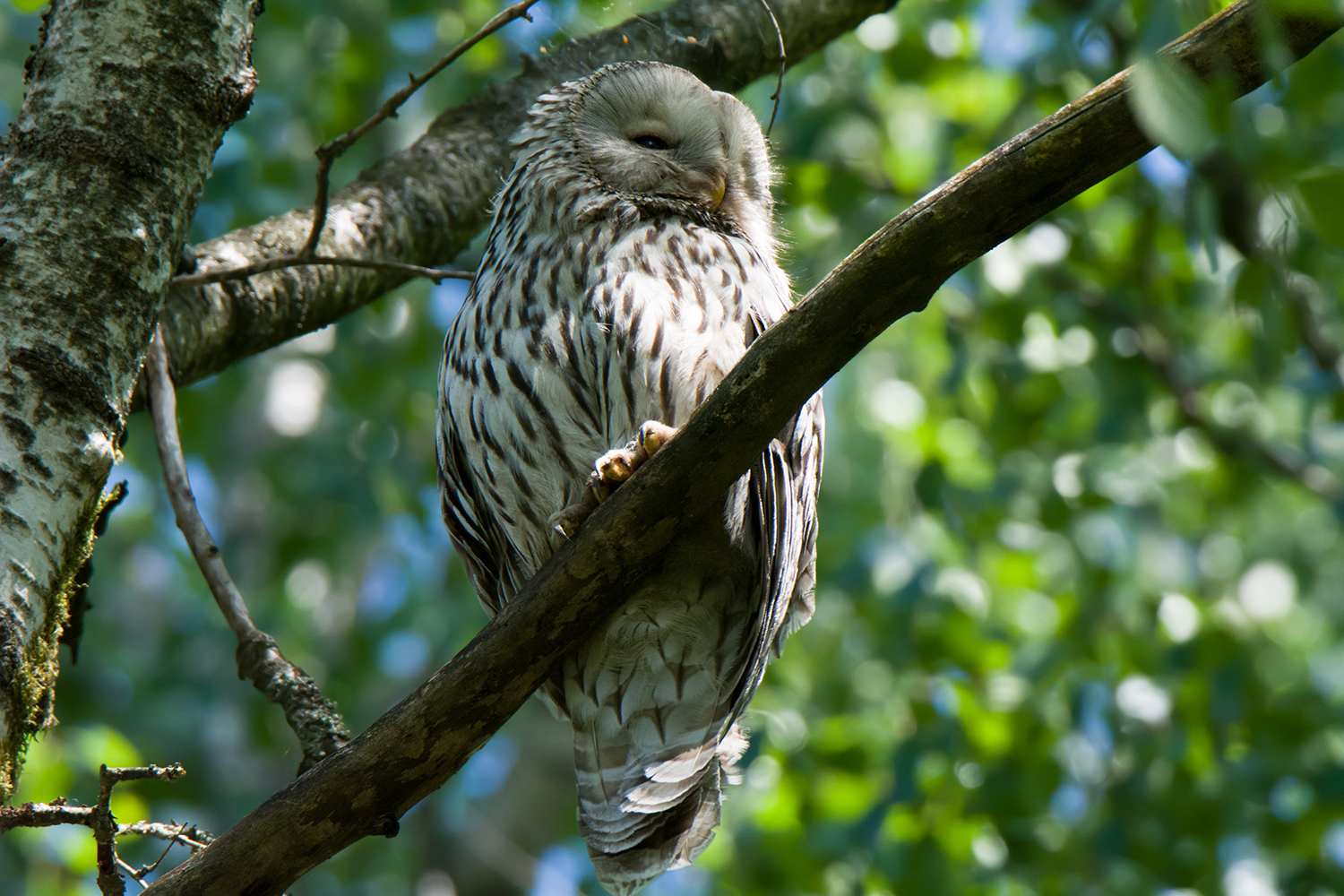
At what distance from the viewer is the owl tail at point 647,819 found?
5.57 ft

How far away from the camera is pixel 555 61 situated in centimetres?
249

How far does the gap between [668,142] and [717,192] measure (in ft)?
0.52

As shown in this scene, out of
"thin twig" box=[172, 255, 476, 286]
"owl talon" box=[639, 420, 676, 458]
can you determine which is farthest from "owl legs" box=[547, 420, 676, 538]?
"thin twig" box=[172, 255, 476, 286]

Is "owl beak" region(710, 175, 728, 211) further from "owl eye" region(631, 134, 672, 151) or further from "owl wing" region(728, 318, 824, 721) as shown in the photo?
"owl wing" region(728, 318, 824, 721)

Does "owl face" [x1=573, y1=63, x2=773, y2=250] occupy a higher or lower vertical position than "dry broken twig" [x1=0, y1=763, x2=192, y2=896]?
higher

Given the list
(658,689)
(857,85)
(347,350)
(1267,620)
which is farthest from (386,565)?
(658,689)

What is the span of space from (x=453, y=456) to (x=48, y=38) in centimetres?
87

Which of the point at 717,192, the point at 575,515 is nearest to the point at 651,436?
the point at 575,515

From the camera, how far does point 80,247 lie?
133 cm

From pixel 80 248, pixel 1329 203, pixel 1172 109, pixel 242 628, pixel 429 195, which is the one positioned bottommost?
pixel 1329 203

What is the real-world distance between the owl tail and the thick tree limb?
0.38 meters

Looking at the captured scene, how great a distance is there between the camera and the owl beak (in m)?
2.07

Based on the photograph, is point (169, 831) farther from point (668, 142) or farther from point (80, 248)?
point (668, 142)

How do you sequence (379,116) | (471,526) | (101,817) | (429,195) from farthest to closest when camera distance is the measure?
1. (429,195)
2. (471,526)
3. (379,116)
4. (101,817)
